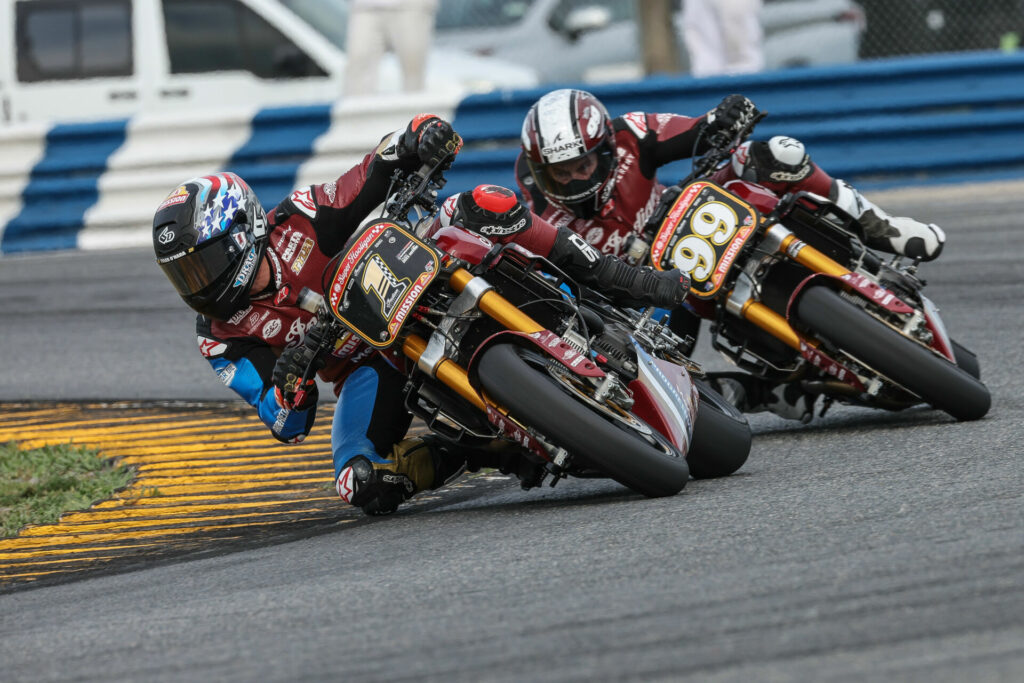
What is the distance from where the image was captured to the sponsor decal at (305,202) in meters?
6.15

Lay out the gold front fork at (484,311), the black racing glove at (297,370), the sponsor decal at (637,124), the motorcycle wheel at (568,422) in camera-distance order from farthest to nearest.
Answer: the sponsor decal at (637,124) < the black racing glove at (297,370) < the gold front fork at (484,311) < the motorcycle wheel at (568,422)

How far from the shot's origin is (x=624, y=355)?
5398 mm

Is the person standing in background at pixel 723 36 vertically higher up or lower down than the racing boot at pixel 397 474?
lower down

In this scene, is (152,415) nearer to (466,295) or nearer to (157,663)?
(466,295)

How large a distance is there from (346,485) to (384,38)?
287 inches

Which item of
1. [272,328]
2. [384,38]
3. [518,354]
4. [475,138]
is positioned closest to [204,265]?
[272,328]

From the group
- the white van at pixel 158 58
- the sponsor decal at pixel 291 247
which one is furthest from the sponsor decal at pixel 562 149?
the white van at pixel 158 58

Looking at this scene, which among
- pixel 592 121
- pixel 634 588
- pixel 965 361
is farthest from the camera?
pixel 965 361

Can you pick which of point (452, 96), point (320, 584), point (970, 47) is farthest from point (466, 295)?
point (970, 47)

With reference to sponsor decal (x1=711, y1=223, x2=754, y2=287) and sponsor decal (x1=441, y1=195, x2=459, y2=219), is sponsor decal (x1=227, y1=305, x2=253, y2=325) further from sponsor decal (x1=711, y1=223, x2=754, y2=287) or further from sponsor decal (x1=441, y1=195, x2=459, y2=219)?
sponsor decal (x1=711, y1=223, x2=754, y2=287)

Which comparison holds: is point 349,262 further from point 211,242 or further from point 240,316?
point 240,316

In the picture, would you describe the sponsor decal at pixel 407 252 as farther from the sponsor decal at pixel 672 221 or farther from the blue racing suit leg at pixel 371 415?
the sponsor decal at pixel 672 221

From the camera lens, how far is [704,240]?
6164mm

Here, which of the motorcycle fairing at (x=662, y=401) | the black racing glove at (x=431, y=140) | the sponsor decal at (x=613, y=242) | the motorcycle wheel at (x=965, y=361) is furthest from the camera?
the sponsor decal at (x=613, y=242)
